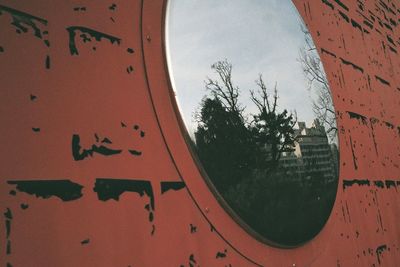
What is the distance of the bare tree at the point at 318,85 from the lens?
1.06 metres

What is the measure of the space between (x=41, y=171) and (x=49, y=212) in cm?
5

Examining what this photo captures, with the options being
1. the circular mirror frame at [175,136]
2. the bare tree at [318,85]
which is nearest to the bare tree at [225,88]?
the circular mirror frame at [175,136]

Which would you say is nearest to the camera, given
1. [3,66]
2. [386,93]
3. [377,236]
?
[3,66]

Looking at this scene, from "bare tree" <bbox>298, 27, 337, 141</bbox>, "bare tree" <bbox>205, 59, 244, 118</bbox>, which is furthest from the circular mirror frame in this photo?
"bare tree" <bbox>298, 27, 337, 141</bbox>

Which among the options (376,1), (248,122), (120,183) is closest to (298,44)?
(248,122)

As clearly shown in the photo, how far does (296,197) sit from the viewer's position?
2.71 ft

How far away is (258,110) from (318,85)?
1.49 ft

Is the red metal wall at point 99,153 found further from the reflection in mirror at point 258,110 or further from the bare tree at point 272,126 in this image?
the bare tree at point 272,126

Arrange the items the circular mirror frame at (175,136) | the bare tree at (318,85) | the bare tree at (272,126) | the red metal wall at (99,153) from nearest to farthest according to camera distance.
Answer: the red metal wall at (99,153) < the circular mirror frame at (175,136) < the bare tree at (272,126) < the bare tree at (318,85)

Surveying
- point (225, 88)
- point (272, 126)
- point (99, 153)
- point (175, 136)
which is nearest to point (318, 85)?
point (272, 126)

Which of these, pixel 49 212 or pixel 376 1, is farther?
pixel 376 1

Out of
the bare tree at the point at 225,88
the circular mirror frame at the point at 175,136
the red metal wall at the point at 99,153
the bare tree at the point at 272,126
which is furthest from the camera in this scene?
the bare tree at the point at 272,126

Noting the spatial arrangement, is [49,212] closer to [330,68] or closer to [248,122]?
[248,122]

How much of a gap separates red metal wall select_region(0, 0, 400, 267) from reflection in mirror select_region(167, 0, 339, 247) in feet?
0.13
